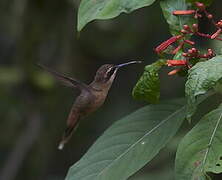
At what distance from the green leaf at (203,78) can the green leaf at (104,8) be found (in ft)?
1.64

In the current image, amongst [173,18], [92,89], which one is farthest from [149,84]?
[92,89]

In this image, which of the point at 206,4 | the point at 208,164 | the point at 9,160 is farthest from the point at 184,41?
the point at 9,160

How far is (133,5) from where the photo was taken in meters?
2.72

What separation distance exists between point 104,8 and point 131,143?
735 millimetres

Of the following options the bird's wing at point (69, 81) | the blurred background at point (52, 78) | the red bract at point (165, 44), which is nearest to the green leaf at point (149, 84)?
the red bract at point (165, 44)

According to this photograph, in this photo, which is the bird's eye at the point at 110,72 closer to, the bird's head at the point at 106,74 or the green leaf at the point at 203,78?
the bird's head at the point at 106,74

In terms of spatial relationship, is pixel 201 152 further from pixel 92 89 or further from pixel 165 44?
pixel 92 89

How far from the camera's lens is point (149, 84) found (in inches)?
106

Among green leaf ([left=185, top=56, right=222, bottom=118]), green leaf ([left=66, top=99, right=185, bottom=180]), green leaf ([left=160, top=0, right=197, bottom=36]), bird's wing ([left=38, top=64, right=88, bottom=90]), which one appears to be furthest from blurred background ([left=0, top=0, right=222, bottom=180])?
green leaf ([left=185, top=56, right=222, bottom=118])

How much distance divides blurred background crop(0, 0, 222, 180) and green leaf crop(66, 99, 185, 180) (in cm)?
243

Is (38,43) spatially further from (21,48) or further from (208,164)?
(208,164)

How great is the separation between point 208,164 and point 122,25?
4645 millimetres

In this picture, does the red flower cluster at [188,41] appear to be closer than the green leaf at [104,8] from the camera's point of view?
Yes

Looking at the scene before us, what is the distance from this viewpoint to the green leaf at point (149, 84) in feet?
8.73
